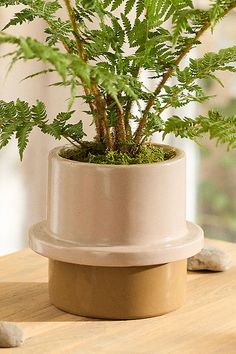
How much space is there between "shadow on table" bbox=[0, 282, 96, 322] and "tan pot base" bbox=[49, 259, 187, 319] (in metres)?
0.02

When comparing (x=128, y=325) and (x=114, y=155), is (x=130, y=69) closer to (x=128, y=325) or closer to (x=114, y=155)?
(x=114, y=155)

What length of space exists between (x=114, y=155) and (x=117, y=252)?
0.15 metres

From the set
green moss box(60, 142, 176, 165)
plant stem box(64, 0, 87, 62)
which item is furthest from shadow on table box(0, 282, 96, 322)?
plant stem box(64, 0, 87, 62)

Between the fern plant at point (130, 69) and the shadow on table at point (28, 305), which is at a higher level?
the fern plant at point (130, 69)

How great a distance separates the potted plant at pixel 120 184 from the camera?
119 cm

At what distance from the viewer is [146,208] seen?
3.95 ft

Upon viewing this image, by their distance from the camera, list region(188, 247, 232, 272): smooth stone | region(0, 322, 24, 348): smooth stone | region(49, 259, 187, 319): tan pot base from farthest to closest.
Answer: region(188, 247, 232, 272): smooth stone
region(49, 259, 187, 319): tan pot base
region(0, 322, 24, 348): smooth stone

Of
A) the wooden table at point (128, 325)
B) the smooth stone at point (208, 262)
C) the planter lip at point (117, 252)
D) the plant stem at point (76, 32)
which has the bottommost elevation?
the wooden table at point (128, 325)

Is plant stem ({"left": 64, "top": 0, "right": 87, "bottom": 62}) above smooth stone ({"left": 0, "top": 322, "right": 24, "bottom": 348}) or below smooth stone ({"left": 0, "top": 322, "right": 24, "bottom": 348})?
above

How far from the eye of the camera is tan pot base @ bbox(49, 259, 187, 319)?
1215mm

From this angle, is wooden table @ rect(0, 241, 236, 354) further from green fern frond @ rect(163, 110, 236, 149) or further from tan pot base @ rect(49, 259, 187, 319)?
green fern frond @ rect(163, 110, 236, 149)

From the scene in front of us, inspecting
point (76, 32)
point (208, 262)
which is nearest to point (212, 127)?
point (76, 32)

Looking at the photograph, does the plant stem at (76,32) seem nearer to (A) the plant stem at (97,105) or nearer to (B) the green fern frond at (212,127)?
(A) the plant stem at (97,105)

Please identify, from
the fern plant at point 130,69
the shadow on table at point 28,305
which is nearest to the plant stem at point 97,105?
the fern plant at point 130,69
